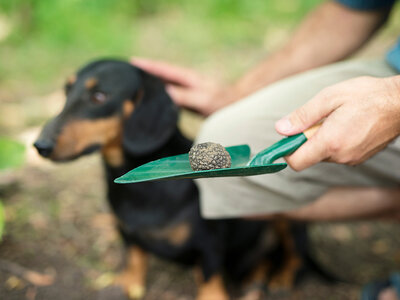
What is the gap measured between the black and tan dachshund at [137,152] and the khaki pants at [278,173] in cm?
25

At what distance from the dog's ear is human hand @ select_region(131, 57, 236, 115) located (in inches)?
12.6

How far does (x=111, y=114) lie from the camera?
72.2 inches

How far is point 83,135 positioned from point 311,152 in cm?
98

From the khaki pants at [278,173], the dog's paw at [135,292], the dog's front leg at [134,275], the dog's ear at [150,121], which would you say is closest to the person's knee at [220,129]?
the khaki pants at [278,173]

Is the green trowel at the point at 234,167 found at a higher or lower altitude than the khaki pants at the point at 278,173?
Result: higher

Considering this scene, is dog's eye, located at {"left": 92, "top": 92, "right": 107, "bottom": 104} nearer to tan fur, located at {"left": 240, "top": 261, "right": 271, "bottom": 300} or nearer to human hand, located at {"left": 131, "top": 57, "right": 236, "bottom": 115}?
human hand, located at {"left": 131, "top": 57, "right": 236, "bottom": 115}

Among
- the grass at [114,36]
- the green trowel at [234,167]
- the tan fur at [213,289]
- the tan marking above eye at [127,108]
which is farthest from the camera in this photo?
the grass at [114,36]

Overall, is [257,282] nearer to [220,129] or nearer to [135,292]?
[135,292]

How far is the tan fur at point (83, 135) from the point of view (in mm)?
1698

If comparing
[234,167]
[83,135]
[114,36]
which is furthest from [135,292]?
[114,36]

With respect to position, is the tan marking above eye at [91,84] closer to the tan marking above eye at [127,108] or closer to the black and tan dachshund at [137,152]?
the black and tan dachshund at [137,152]


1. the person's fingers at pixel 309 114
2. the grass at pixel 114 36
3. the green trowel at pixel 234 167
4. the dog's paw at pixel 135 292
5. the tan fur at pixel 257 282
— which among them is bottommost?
the tan fur at pixel 257 282

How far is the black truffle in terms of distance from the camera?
1.13 metres

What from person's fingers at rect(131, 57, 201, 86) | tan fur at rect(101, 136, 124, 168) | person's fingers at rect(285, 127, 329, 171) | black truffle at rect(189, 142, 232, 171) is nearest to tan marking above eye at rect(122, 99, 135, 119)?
tan fur at rect(101, 136, 124, 168)
